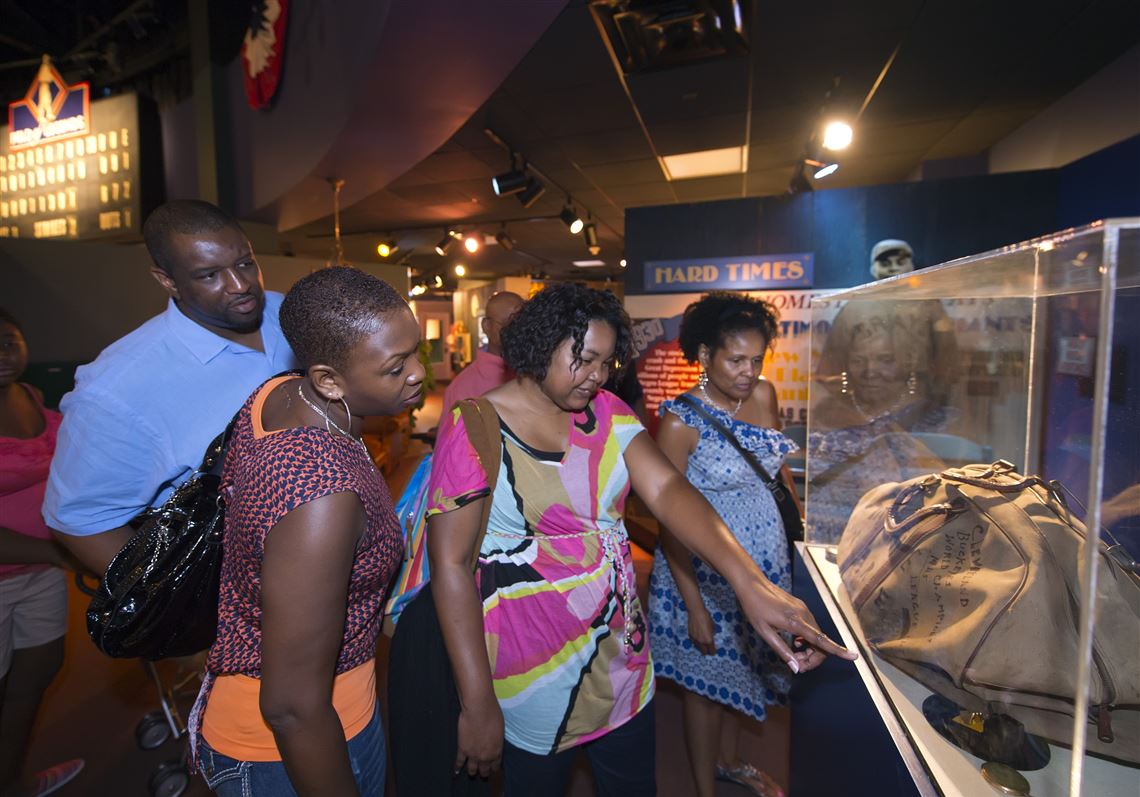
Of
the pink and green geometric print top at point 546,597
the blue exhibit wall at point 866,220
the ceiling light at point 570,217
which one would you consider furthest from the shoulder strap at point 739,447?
the ceiling light at point 570,217

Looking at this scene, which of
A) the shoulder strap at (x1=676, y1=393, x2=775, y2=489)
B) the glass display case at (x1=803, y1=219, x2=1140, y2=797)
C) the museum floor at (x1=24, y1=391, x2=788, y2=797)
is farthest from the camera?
the museum floor at (x1=24, y1=391, x2=788, y2=797)

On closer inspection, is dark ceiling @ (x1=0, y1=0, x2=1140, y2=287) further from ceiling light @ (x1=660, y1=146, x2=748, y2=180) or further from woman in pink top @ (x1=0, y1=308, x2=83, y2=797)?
woman in pink top @ (x1=0, y1=308, x2=83, y2=797)

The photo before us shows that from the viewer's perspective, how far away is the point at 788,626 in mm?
1017

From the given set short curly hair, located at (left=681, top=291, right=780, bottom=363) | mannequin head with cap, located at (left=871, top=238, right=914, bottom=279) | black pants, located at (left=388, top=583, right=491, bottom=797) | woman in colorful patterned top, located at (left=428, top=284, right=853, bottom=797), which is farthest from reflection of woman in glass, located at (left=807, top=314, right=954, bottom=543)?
mannequin head with cap, located at (left=871, top=238, right=914, bottom=279)

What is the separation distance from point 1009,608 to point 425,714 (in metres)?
1.11

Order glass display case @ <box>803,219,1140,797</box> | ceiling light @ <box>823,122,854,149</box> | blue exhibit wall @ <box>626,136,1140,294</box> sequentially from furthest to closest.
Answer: blue exhibit wall @ <box>626,136,1140,294</box>, ceiling light @ <box>823,122,854,149</box>, glass display case @ <box>803,219,1140,797</box>

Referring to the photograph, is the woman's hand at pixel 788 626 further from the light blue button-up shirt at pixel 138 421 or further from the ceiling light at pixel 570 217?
the ceiling light at pixel 570 217

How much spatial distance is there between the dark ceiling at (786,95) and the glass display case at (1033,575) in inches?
112

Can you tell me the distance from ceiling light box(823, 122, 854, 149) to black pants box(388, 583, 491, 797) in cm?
450

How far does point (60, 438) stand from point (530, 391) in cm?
104

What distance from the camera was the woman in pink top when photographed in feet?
5.92

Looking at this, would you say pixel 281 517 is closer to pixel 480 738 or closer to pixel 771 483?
pixel 480 738

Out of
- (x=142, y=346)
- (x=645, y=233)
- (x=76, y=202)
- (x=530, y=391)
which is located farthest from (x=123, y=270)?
(x=530, y=391)

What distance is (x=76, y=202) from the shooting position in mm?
5523
